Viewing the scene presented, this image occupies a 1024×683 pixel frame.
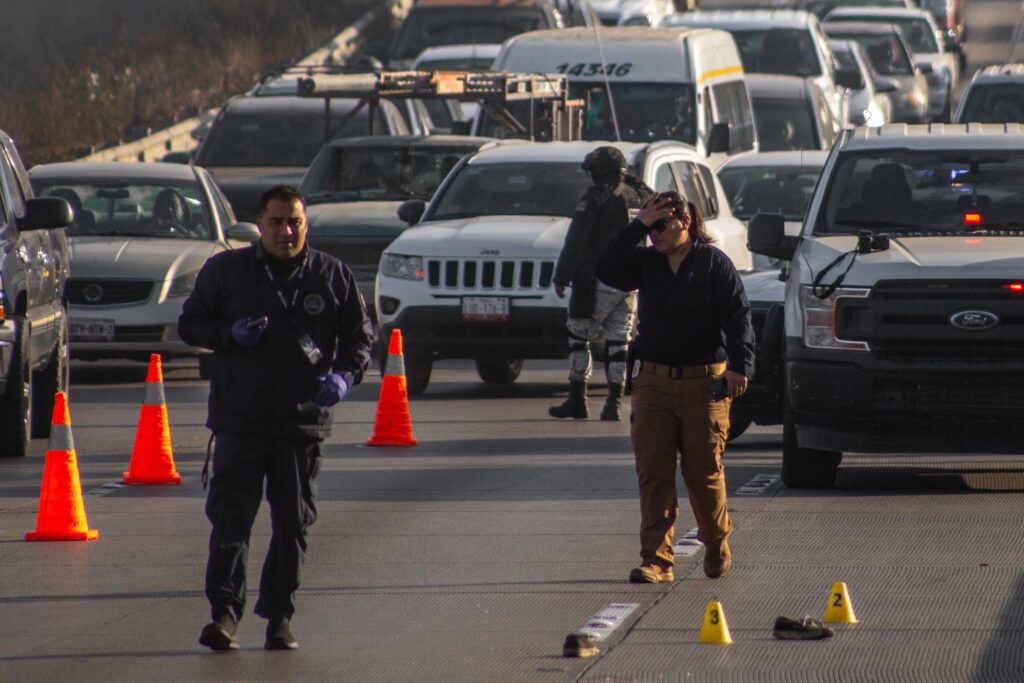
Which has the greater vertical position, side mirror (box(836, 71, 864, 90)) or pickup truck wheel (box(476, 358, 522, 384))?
pickup truck wheel (box(476, 358, 522, 384))

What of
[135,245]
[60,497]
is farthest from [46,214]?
[135,245]

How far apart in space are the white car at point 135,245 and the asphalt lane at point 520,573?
350cm

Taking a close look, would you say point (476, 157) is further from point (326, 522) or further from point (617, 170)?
point (326, 522)

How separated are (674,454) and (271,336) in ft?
6.90

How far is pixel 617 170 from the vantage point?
15.8 m

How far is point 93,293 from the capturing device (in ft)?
61.0

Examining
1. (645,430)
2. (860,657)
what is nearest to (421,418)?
(645,430)

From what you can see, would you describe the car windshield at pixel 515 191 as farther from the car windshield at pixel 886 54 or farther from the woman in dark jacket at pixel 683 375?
the car windshield at pixel 886 54

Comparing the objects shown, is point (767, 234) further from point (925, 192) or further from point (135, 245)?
point (135, 245)

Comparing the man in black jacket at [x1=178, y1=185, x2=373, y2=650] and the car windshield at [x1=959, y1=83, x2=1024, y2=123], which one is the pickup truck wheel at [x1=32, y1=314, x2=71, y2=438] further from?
the car windshield at [x1=959, y1=83, x2=1024, y2=123]

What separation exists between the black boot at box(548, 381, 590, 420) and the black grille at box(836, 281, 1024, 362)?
426cm

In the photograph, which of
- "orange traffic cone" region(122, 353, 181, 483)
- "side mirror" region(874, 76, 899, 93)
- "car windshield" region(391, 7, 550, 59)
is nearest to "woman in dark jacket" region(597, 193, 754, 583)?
"orange traffic cone" region(122, 353, 181, 483)

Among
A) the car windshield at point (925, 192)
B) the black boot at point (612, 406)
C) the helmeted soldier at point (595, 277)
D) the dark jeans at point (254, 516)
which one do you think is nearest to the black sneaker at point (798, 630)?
the dark jeans at point (254, 516)

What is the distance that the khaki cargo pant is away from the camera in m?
9.68
